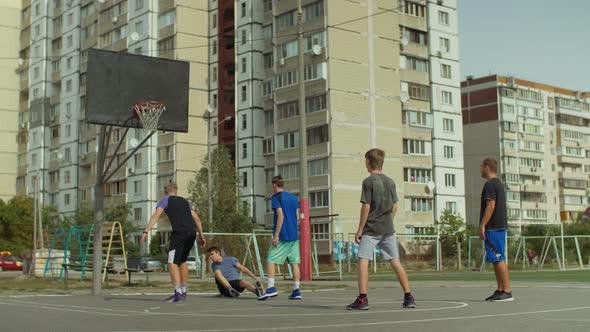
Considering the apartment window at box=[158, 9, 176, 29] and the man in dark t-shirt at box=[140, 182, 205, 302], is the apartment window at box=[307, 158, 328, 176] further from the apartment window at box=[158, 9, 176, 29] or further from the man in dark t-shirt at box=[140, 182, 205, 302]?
the man in dark t-shirt at box=[140, 182, 205, 302]

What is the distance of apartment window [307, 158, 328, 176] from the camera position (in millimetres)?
66312

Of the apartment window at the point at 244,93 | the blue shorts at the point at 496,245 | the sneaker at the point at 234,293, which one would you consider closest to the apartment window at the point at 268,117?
the apartment window at the point at 244,93

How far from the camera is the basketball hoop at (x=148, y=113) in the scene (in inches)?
711

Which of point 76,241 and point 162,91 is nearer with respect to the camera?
point 162,91

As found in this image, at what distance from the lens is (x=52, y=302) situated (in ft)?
47.2

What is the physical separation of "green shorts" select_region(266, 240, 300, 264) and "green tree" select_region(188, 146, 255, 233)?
46.1 metres

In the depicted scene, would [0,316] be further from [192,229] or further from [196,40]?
[196,40]

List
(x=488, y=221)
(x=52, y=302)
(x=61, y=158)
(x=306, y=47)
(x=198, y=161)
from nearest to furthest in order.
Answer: (x=488, y=221), (x=52, y=302), (x=306, y=47), (x=198, y=161), (x=61, y=158)

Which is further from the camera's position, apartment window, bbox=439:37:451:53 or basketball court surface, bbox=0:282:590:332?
apartment window, bbox=439:37:451:53

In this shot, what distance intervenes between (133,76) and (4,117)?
83.6 meters

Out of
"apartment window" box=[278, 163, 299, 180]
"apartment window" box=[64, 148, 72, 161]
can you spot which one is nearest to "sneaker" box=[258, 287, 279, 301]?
"apartment window" box=[278, 163, 299, 180]

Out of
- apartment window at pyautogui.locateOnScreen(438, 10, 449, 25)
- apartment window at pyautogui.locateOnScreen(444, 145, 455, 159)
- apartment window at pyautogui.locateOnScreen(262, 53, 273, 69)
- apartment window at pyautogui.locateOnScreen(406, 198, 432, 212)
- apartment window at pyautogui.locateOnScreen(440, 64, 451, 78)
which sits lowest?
apartment window at pyautogui.locateOnScreen(406, 198, 432, 212)

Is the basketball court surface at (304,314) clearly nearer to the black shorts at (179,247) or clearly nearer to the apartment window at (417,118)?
the black shorts at (179,247)

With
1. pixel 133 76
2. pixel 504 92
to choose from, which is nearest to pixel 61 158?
pixel 504 92
